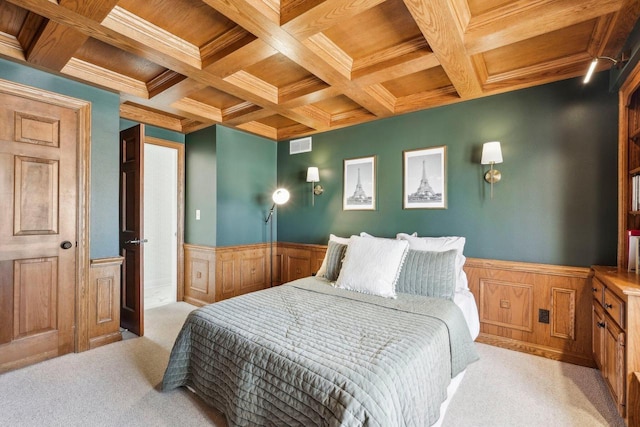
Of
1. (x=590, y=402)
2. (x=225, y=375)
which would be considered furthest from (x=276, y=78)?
(x=590, y=402)

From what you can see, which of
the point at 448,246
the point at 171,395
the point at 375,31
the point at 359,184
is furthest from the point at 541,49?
the point at 171,395

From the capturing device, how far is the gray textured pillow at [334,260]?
3.01 m

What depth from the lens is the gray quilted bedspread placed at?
1293 mm

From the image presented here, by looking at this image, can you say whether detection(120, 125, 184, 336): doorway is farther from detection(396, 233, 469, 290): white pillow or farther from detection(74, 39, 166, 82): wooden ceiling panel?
detection(396, 233, 469, 290): white pillow

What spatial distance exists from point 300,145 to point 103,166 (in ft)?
7.83

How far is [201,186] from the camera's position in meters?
4.14

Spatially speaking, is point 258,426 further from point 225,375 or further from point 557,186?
point 557,186

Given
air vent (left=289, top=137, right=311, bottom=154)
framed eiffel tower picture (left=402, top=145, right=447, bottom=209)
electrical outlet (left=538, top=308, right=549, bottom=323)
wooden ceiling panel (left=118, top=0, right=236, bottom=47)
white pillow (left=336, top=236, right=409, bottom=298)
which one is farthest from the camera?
air vent (left=289, top=137, right=311, bottom=154)

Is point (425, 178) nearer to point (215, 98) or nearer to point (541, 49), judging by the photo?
point (541, 49)

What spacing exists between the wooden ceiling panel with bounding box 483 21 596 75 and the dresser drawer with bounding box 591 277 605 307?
180cm

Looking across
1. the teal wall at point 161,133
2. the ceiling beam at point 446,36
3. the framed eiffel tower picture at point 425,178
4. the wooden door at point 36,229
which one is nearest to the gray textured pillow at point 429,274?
the framed eiffel tower picture at point 425,178

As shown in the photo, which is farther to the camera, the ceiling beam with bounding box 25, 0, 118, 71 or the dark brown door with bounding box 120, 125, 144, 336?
the dark brown door with bounding box 120, 125, 144, 336

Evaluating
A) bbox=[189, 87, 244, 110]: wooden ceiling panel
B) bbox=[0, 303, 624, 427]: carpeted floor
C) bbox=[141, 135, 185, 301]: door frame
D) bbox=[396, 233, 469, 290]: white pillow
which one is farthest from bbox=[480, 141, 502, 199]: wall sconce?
bbox=[141, 135, 185, 301]: door frame

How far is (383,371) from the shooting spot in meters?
1.34
